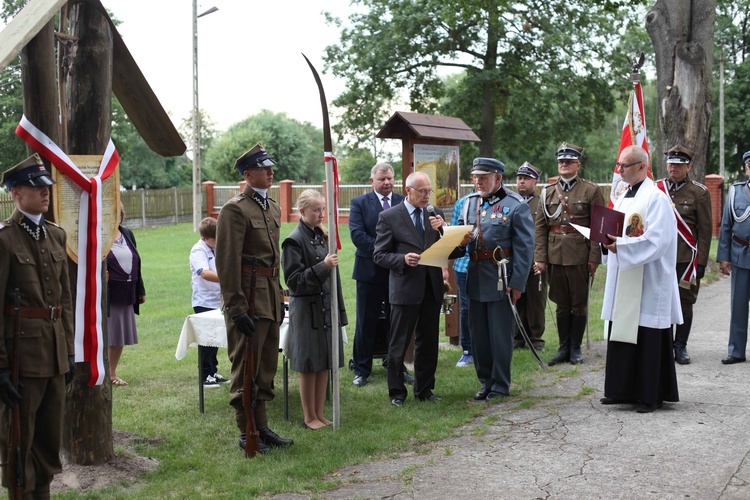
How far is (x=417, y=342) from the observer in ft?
25.9

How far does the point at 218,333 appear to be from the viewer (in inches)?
303

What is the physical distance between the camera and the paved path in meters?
5.40

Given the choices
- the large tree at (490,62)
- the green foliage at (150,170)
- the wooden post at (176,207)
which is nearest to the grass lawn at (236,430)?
the large tree at (490,62)

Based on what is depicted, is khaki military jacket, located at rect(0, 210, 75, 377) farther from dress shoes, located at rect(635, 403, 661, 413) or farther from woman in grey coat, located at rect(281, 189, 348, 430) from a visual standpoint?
dress shoes, located at rect(635, 403, 661, 413)

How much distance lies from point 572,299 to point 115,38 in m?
5.53

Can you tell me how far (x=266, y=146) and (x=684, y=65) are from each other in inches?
1819

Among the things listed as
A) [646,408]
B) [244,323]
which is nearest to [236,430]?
[244,323]

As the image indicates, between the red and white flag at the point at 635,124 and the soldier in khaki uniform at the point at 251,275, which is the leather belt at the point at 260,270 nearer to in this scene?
the soldier in khaki uniform at the point at 251,275

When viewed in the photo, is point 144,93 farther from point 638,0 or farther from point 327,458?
point 638,0

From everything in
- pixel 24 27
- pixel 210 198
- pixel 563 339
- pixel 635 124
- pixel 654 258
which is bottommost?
pixel 563 339

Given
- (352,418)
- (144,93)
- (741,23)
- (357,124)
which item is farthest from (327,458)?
(741,23)

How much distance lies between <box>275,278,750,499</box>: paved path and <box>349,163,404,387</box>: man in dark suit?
1.68 metres

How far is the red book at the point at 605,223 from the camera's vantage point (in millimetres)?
7168

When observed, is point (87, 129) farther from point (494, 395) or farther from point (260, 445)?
point (494, 395)
